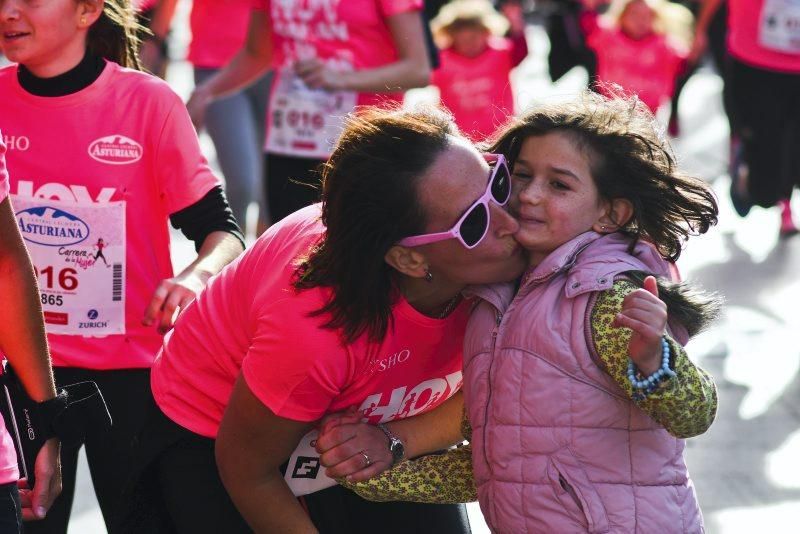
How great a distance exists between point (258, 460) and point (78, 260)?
75 cm

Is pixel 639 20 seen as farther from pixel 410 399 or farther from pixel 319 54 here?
pixel 410 399

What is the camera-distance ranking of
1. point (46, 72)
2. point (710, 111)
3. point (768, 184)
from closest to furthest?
point (46, 72) < point (768, 184) < point (710, 111)

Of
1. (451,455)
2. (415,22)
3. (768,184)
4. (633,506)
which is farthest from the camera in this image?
(768,184)

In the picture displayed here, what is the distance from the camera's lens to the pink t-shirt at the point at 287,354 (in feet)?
7.95

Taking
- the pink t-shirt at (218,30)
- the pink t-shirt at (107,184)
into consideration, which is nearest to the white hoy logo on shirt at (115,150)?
the pink t-shirt at (107,184)

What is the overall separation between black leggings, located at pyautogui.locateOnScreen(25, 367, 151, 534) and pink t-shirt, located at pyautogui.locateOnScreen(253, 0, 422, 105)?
174cm

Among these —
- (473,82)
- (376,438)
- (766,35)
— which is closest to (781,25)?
(766,35)

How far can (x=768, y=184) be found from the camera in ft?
22.5

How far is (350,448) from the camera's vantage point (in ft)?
8.44

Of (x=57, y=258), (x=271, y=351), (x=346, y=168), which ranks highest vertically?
(x=346, y=168)

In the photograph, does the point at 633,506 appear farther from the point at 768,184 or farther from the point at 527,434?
the point at 768,184

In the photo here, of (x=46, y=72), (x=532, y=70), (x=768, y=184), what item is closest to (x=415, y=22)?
(x=46, y=72)

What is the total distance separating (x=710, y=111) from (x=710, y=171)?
230 centimetres

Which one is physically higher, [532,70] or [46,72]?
[46,72]
